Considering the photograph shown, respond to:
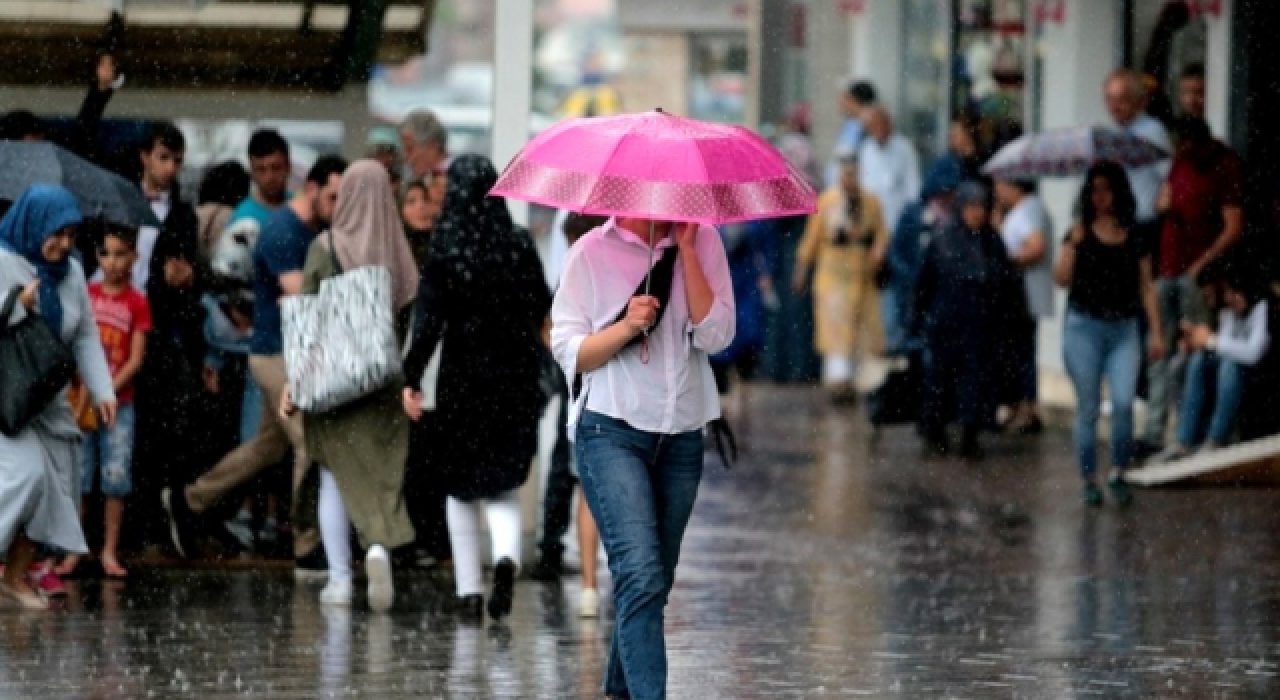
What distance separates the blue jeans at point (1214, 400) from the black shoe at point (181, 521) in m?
6.58

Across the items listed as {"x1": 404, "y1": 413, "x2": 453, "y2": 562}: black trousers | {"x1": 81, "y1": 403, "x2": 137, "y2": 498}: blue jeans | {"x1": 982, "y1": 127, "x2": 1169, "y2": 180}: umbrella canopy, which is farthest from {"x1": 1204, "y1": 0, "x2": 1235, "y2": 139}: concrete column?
{"x1": 81, "y1": 403, "x2": 137, "y2": 498}: blue jeans

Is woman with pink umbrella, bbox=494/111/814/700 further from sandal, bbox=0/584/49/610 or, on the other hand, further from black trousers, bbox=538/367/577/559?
black trousers, bbox=538/367/577/559

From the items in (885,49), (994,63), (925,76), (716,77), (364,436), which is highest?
(716,77)

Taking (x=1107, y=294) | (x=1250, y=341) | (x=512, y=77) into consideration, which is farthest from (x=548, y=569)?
(x=1250, y=341)

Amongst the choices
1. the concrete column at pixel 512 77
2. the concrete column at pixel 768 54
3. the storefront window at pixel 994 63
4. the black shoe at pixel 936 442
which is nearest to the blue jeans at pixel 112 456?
the concrete column at pixel 512 77

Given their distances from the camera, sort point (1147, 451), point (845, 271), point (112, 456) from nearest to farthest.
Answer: point (112, 456) → point (1147, 451) → point (845, 271)

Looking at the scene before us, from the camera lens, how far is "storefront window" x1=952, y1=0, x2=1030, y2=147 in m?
23.9

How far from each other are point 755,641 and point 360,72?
4477 millimetres

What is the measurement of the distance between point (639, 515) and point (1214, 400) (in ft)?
31.1

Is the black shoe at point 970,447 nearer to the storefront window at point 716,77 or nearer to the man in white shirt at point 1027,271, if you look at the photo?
the man in white shirt at point 1027,271

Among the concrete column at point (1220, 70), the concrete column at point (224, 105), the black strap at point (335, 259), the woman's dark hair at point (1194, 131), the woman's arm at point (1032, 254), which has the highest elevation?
the concrete column at point (1220, 70)

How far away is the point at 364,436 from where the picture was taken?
11125 mm

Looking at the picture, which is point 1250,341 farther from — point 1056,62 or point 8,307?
point 8,307

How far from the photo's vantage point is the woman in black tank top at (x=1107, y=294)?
1470 centimetres
